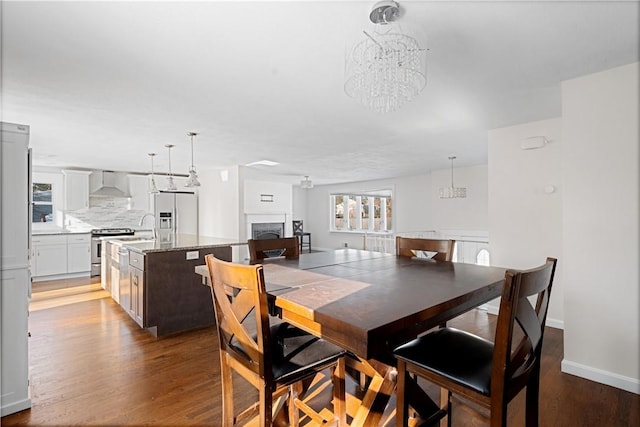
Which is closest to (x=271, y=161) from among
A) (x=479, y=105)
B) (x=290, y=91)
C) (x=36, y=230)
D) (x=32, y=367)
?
(x=290, y=91)

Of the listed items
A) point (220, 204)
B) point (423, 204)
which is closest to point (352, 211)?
point (423, 204)

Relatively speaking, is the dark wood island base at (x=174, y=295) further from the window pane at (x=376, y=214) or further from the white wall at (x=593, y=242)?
the window pane at (x=376, y=214)

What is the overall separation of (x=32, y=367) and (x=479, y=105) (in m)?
4.27

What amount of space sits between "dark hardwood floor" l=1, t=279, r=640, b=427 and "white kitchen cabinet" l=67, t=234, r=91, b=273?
285 cm

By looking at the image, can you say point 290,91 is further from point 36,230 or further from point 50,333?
point 36,230

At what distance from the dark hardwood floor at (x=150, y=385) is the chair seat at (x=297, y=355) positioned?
2.20 feet

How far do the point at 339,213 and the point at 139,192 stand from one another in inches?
209

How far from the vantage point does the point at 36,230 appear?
19.3 feet

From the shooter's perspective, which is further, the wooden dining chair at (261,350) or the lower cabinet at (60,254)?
the lower cabinet at (60,254)

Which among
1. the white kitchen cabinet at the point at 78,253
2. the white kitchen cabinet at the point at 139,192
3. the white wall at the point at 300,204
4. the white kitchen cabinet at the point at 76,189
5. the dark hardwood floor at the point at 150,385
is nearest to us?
the dark hardwood floor at the point at 150,385

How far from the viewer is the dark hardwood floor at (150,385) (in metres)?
1.88

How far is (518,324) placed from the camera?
1205 millimetres

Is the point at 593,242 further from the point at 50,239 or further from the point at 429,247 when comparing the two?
the point at 50,239

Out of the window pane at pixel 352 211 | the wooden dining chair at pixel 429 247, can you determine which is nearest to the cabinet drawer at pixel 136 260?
the wooden dining chair at pixel 429 247
